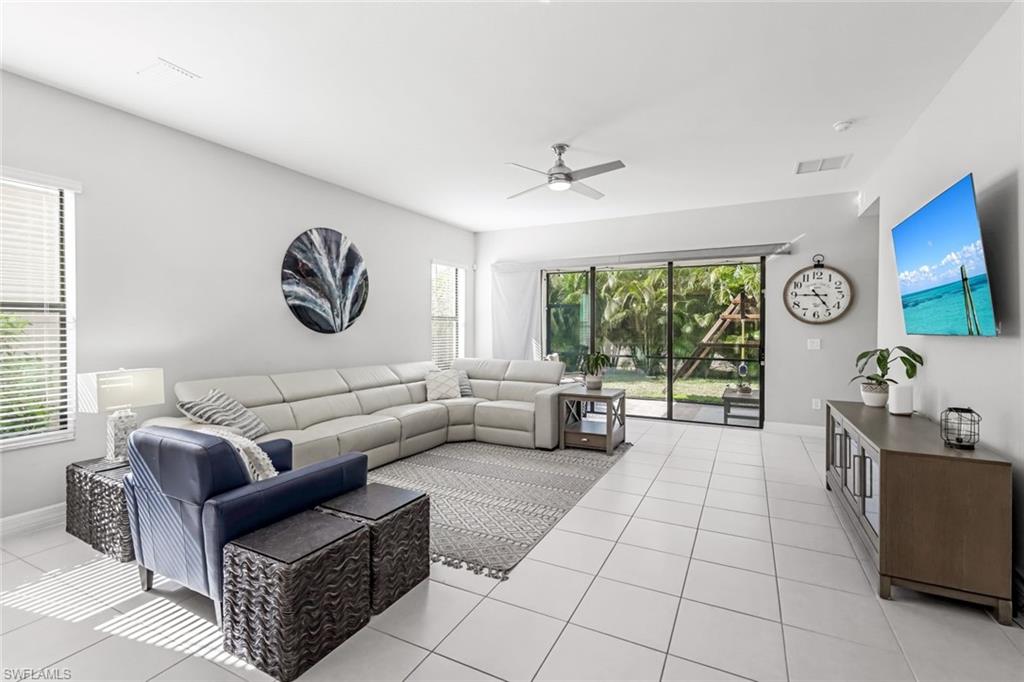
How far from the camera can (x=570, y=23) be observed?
2.40 metres

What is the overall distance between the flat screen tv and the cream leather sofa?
122 inches

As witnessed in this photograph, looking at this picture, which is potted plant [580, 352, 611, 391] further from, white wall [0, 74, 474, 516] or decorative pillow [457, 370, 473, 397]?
white wall [0, 74, 474, 516]

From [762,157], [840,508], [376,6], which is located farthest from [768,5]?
[840,508]

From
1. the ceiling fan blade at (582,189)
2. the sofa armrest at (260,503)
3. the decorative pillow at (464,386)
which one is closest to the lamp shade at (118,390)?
Result: the sofa armrest at (260,503)

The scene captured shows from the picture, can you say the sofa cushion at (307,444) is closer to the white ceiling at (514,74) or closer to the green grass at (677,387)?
the white ceiling at (514,74)

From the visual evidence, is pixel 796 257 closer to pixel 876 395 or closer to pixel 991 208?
pixel 876 395

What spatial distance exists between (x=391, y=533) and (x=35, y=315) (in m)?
2.84

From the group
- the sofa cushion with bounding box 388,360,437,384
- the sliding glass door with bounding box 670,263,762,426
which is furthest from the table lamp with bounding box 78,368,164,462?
the sliding glass door with bounding box 670,263,762,426

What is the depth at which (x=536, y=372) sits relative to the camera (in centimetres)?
575

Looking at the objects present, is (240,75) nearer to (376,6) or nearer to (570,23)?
(376,6)

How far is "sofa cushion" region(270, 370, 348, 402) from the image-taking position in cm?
428

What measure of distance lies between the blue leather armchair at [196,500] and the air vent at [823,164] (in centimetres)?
486

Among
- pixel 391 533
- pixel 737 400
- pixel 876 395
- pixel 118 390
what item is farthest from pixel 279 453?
pixel 737 400

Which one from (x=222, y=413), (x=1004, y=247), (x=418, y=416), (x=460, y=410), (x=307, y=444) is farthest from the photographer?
(x=460, y=410)
